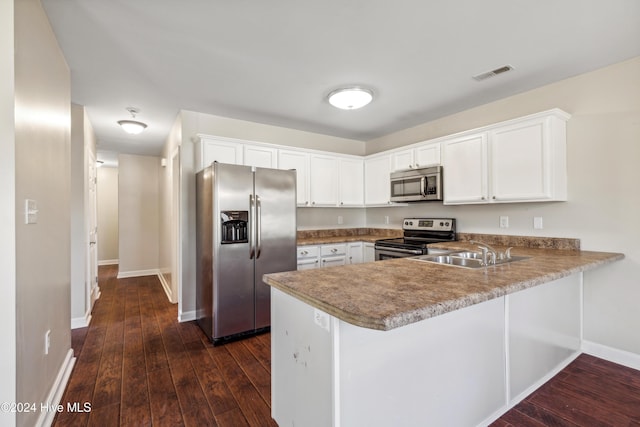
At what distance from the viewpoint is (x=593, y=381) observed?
2215mm

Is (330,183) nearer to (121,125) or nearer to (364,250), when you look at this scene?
(364,250)

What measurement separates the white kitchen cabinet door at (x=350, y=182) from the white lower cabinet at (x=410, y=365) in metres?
2.81

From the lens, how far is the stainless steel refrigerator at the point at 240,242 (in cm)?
293

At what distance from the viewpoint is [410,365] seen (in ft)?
4.52

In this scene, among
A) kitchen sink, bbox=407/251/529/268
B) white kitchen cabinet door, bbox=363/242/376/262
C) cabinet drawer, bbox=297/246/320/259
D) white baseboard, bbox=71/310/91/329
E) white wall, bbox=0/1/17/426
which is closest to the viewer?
white wall, bbox=0/1/17/426

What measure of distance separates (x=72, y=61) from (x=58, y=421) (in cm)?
266

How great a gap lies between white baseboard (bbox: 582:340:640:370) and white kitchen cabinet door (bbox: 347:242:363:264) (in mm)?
2434

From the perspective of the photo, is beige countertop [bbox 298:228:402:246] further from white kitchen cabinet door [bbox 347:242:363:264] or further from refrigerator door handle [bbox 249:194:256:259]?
refrigerator door handle [bbox 249:194:256:259]

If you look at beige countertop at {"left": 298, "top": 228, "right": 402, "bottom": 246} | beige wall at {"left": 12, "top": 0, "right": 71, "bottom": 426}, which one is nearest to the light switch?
beige wall at {"left": 12, "top": 0, "right": 71, "bottom": 426}

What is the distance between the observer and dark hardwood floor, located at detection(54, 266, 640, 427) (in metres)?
1.85

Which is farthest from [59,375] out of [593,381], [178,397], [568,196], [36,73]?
[568,196]

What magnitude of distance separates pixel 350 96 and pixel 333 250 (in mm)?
1953

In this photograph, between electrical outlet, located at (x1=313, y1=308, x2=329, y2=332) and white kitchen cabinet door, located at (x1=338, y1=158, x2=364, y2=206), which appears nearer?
electrical outlet, located at (x1=313, y1=308, x2=329, y2=332)

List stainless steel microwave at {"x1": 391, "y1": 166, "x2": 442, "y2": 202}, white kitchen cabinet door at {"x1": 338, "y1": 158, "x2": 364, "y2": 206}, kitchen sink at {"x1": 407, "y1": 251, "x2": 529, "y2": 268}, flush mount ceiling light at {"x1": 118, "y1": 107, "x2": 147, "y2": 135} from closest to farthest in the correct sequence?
kitchen sink at {"x1": 407, "y1": 251, "x2": 529, "y2": 268} < stainless steel microwave at {"x1": 391, "y1": 166, "x2": 442, "y2": 202} < flush mount ceiling light at {"x1": 118, "y1": 107, "x2": 147, "y2": 135} < white kitchen cabinet door at {"x1": 338, "y1": 158, "x2": 364, "y2": 206}
